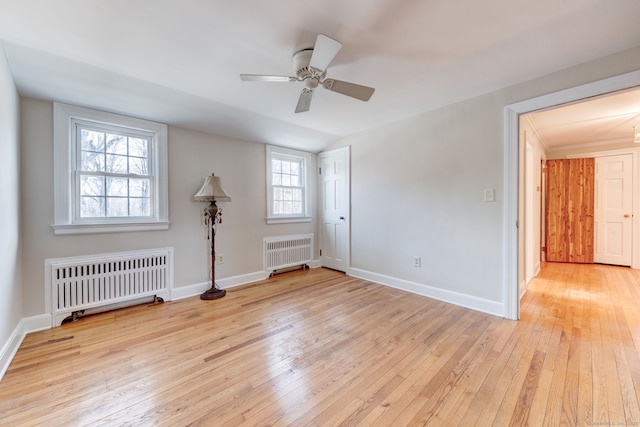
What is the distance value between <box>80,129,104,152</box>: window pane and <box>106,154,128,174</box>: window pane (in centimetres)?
12

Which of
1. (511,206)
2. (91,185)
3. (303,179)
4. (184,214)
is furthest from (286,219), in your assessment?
(511,206)

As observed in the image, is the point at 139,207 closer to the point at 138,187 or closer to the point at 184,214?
the point at 138,187

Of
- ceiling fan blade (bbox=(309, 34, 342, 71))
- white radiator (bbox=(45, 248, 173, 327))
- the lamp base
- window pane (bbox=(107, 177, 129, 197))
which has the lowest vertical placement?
the lamp base

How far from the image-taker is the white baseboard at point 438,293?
102 inches

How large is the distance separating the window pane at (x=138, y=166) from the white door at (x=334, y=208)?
103 inches

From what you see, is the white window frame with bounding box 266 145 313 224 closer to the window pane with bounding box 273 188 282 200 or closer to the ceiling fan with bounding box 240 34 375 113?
the window pane with bounding box 273 188 282 200

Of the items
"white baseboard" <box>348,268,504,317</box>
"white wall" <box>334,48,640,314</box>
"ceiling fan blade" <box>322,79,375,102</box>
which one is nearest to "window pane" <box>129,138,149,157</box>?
"ceiling fan blade" <box>322,79,375,102</box>

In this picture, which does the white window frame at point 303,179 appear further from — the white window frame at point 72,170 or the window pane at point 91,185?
the window pane at point 91,185

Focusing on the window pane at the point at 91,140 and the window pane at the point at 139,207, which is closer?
the window pane at the point at 91,140

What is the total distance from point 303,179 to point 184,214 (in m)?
2.04

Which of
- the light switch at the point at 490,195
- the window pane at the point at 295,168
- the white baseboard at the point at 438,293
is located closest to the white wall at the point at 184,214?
the window pane at the point at 295,168

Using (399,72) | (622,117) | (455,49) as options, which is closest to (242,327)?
(399,72)

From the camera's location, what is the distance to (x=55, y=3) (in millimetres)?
1420

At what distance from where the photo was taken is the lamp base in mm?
3086
